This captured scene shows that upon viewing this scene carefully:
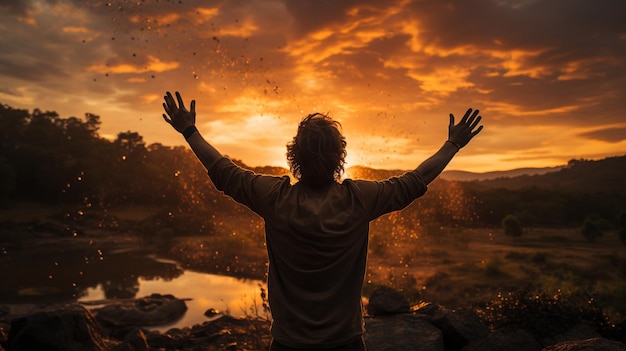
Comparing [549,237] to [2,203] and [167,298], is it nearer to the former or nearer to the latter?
[167,298]

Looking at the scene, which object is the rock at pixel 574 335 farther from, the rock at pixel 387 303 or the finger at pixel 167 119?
→ the finger at pixel 167 119

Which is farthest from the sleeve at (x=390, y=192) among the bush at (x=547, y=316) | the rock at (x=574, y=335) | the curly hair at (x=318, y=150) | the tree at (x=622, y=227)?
the tree at (x=622, y=227)

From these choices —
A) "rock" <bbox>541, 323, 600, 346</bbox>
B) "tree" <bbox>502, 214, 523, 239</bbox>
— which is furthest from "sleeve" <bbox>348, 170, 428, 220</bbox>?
"tree" <bbox>502, 214, 523, 239</bbox>

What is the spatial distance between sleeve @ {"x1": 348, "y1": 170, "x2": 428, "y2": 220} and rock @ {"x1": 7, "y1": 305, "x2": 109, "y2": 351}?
7.08 metres

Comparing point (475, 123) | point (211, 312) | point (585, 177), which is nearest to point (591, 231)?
point (211, 312)

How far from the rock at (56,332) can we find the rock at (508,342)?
19.8ft

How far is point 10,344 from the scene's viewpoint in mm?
7797

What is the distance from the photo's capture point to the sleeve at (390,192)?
238cm

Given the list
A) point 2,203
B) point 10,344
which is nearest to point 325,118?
point 10,344

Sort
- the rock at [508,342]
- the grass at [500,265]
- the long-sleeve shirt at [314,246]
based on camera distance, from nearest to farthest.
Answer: the long-sleeve shirt at [314,246] → the rock at [508,342] → the grass at [500,265]

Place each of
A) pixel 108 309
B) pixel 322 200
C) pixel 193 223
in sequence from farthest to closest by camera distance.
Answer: pixel 193 223, pixel 108 309, pixel 322 200

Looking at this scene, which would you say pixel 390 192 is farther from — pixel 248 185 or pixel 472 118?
pixel 472 118

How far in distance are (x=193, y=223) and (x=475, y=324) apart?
1697 inches

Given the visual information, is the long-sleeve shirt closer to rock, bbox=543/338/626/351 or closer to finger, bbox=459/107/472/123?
finger, bbox=459/107/472/123
